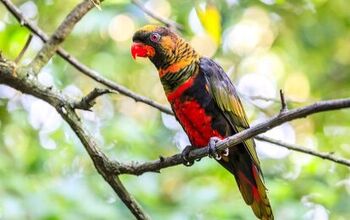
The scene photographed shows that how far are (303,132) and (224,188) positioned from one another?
199 cm

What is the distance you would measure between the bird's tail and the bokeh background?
176 millimetres

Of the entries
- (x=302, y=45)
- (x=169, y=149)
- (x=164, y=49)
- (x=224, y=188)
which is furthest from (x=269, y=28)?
(x=164, y=49)

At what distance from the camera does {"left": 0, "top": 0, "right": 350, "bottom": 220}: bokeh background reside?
11.2 ft

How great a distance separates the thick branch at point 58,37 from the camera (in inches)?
111

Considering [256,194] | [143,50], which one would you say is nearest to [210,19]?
[143,50]

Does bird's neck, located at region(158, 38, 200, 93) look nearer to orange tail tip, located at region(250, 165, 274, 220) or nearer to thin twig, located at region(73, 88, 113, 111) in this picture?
orange tail tip, located at region(250, 165, 274, 220)

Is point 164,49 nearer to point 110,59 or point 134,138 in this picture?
point 134,138

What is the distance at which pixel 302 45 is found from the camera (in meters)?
5.73

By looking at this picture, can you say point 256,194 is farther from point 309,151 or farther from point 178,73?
point 178,73

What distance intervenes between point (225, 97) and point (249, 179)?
48 cm

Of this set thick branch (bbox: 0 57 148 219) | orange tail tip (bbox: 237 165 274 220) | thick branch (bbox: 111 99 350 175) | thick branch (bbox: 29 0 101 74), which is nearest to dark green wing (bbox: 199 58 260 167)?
orange tail tip (bbox: 237 165 274 220)

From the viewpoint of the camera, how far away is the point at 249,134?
6.22 ft

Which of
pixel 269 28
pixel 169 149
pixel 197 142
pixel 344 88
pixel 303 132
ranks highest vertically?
pixel 269 28

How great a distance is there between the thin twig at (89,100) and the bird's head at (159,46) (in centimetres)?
89
